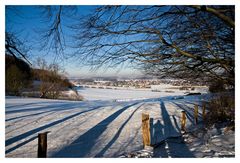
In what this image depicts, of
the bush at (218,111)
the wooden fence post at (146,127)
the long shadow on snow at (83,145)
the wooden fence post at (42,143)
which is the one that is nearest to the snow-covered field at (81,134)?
the long shadow on snow at (83,145)

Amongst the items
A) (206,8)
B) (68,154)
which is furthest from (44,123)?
(206,8)

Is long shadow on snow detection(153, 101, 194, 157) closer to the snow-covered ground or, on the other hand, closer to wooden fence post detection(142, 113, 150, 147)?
wooden fence post detection(142, 113, 150, 147)

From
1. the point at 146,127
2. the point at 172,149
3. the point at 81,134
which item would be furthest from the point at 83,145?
the point at 172,149

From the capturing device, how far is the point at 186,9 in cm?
296

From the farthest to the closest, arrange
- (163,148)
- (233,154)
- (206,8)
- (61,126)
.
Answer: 1. (61,126)
2. (163,148)
3. (233,154)
4. (206,8)

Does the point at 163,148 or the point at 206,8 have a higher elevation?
the point at 206,8

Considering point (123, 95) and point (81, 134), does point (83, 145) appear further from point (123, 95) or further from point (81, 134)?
point (123, 95)

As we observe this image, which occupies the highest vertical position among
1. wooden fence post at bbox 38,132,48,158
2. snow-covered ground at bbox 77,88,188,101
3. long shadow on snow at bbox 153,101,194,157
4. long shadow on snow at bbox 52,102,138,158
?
wooden fence post at bbox 38,132,48,158

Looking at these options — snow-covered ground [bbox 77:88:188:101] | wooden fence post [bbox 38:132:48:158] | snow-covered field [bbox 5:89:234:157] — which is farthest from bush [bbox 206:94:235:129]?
snow-covered ground [bbox 77:88:188:101]

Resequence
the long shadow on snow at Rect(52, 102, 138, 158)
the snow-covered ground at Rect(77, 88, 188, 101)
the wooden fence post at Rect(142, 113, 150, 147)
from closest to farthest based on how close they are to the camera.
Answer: the wooden fence post at Rect(142, 113, 150, 147) < the long shadow on snow at Rect(52, 102, 138, 158) < the snow-covered ground at Rect(77, 88, 188, 101)

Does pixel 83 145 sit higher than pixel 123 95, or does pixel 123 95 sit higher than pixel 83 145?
pixel 123 95

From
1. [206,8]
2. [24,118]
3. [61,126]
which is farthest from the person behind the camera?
[24,118]
